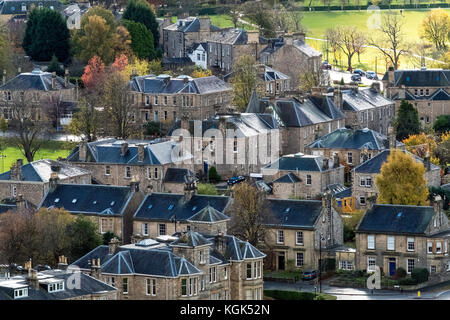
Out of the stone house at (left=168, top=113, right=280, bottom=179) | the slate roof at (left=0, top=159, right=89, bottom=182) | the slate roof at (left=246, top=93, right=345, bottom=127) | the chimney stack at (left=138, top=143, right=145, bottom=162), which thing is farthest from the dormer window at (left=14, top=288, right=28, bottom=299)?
the slate roof at (left=246, top=93, right=345, bottom=127)

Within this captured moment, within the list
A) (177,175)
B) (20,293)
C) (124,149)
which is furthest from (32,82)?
(20,293)

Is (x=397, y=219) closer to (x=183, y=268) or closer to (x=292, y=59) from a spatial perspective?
(x=183, y=268)

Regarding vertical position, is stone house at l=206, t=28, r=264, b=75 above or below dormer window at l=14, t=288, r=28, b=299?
above

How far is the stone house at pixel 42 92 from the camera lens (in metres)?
102

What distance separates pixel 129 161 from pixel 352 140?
53.3ft

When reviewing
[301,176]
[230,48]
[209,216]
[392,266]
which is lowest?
[392,266]

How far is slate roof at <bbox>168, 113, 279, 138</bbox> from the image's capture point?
85062mm

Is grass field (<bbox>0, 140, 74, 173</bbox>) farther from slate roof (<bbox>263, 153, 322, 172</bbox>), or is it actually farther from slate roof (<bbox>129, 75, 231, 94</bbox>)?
slate roof (<bbox>263, 153, 322, 172</bbox>)

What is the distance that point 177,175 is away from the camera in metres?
76.6

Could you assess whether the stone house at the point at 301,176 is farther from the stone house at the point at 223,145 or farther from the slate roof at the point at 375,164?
the stone house at the point at 223,145

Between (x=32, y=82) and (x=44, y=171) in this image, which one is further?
(x=32, y=82)

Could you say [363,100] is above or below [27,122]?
above

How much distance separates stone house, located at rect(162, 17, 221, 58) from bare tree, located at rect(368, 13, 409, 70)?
19.3 metres

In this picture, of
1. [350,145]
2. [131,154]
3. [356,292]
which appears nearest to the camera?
[356,292]
